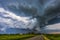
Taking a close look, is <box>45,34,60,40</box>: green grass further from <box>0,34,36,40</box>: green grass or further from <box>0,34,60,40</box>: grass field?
<box>0,34,36,40</box>: green grass

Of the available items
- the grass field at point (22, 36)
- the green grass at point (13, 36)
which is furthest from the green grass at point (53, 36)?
the green grass at point (13, 36)

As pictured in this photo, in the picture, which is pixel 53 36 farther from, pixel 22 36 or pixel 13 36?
pixel 13 36

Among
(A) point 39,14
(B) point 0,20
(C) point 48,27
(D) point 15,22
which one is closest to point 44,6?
(A) point 39,14

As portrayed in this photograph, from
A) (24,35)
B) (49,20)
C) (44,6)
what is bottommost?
(24,35)

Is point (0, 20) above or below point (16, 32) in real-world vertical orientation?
above

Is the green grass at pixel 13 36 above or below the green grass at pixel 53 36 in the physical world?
above

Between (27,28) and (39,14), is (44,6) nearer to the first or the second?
(39,14)

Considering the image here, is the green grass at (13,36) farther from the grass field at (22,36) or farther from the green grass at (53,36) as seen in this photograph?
the green grass at (53,36)

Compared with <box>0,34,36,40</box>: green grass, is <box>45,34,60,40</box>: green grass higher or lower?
lower

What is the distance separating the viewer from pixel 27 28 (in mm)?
3316

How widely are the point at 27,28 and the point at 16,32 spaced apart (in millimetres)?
200

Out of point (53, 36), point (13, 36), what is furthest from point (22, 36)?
point (53, 36)

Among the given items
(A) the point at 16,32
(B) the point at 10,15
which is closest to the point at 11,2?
(B) the point at 10,15

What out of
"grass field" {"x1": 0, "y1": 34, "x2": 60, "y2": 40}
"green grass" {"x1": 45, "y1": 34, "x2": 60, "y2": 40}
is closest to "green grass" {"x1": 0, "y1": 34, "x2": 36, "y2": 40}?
"grass field" {"x1": 0, "y1": 34, "x2": 60, "y2": 40}
